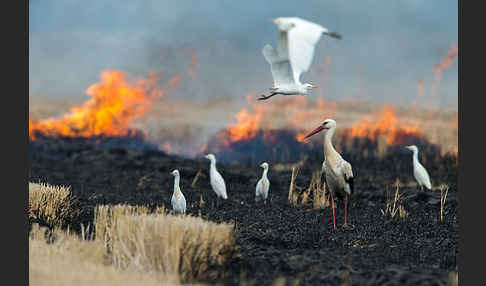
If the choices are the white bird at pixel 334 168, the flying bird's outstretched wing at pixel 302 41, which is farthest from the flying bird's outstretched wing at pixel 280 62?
the white bird at pixel 334 168

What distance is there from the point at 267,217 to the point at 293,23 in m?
7.15

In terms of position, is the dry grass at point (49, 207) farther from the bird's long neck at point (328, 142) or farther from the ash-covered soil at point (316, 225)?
the bird's long neck at point (328, 142)

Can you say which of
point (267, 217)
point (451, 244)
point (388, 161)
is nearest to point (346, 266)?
point (451, 244)

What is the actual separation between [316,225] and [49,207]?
5519mm

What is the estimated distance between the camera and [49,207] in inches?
388

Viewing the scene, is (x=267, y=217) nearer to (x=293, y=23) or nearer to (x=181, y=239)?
(x=181, y=239)

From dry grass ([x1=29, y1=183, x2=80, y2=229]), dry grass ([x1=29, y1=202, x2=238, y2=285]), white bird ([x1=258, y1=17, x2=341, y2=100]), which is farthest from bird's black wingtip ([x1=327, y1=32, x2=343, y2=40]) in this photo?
dry grass ([x1=29, y1=183, x2=80, y2=229])

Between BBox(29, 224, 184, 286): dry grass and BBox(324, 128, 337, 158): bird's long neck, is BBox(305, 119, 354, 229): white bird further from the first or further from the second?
BBox(29, 224, 184, 286): dry grass

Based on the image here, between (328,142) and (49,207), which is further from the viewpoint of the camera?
(328,142)

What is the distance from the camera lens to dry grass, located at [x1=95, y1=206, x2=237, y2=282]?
21.6 feet

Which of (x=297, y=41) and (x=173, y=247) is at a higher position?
(x=297, y=41)

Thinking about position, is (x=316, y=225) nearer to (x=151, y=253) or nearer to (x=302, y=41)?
(x=151, y=253)

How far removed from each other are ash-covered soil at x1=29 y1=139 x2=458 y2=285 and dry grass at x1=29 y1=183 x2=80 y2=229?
22.3 inches

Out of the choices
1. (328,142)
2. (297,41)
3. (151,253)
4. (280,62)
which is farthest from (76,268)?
(328,142)
